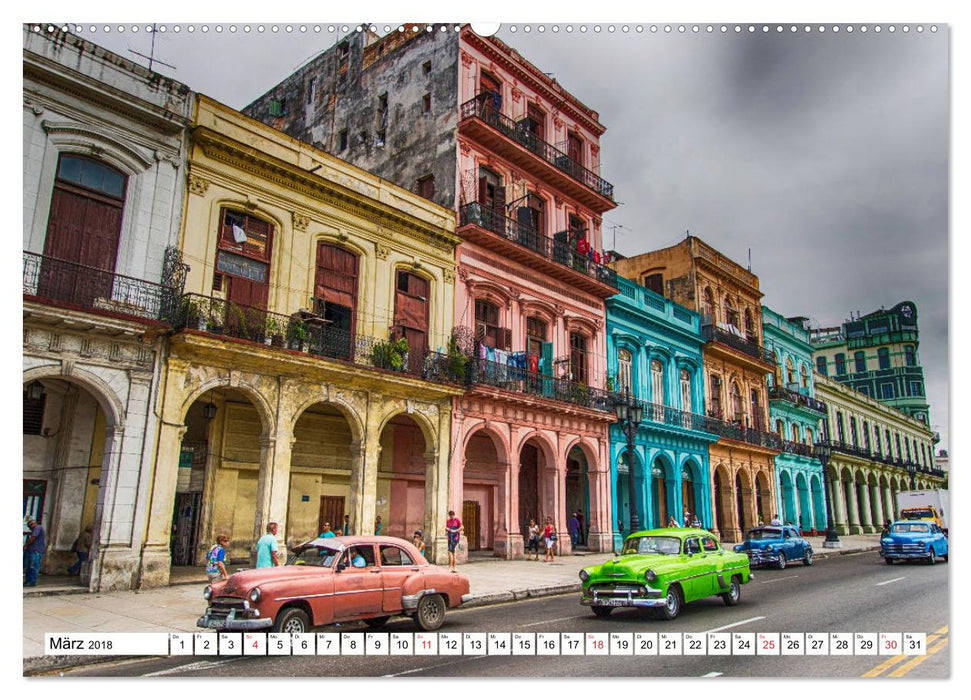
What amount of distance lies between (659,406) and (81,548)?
72.4ft

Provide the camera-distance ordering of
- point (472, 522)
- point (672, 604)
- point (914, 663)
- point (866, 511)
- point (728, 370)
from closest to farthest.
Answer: point (914, 663) < point (672, 604) < point (472, 522) < point (728, 370) < point (866, 511)

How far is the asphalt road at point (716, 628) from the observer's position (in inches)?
221

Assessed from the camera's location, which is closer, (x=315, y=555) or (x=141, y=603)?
(x=315, y=555)

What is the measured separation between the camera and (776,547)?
2214 cm

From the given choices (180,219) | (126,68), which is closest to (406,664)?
(180,219)

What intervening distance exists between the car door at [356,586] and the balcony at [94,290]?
7.08m

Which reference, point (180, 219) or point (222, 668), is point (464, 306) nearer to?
point (180, 219)

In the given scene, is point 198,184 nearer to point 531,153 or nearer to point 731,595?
point 531,153

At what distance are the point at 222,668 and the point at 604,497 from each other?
20.3 meters

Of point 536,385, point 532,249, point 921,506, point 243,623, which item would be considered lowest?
point 243,623

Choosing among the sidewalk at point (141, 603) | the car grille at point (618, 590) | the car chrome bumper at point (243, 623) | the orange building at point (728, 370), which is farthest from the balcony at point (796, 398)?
the car chrome bumper at point (243, 623)

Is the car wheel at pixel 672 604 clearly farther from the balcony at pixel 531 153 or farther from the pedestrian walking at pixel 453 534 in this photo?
the balcony at pixel 531 153

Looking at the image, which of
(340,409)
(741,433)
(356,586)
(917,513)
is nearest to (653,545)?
(356,586)

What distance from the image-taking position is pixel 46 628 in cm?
934
